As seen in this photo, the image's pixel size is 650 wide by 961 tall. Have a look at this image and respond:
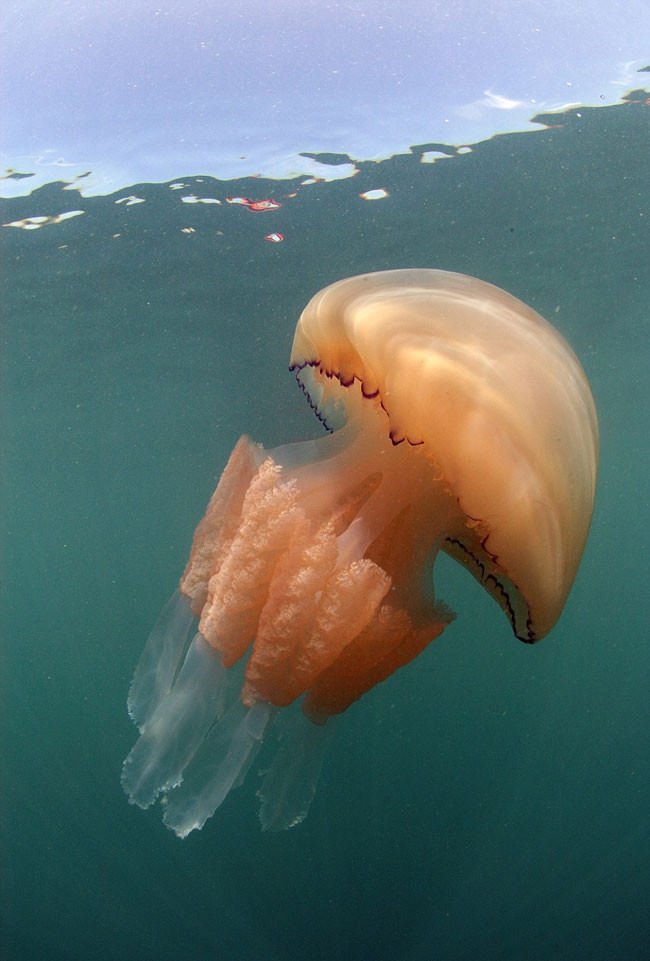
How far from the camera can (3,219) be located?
25.2 feet

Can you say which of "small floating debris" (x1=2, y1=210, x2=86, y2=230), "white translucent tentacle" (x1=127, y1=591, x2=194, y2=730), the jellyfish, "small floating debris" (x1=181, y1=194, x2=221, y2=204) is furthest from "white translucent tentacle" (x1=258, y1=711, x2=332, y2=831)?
"small floating debris" (x1=2, y1=210, x2=86, y2=230)

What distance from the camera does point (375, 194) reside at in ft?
26.1

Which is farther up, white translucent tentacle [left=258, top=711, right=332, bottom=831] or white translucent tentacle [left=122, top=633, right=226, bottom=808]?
white translucent tentacle [left=122, top=633, right=226, bottom=808]

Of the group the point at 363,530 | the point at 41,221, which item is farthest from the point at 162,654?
the point at 41,221

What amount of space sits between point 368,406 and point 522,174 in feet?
22.2

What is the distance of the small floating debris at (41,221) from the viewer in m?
7.72

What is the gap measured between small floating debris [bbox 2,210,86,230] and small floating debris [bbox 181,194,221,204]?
1.14 metres

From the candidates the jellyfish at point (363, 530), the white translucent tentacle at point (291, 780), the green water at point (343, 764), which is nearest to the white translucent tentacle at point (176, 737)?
the jellyfish at point (363, 530)

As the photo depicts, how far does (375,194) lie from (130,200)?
274 centimetres

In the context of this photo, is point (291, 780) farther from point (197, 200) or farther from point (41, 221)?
point (41, 221)

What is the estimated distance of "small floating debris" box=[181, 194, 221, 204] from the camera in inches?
301

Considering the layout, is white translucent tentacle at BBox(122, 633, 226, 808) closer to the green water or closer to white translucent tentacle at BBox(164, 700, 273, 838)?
white translucent tentacle at BBox(164, 700, 273, 838)

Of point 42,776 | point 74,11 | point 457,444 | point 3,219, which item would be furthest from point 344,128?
point 42,776

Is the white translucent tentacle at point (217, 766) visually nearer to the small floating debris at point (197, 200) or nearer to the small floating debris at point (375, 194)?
the small floating debris at point (197, 200)
